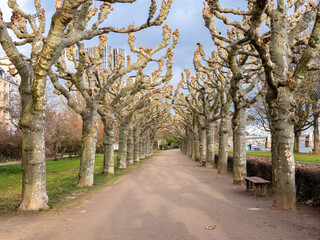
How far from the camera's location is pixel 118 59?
18.3m

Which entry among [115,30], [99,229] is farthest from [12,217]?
[115,30]

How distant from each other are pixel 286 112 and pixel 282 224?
3.04m

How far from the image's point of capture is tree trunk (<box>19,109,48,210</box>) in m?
7.61

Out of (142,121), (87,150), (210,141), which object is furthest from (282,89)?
(142,121)

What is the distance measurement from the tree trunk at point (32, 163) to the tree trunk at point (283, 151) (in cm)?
651

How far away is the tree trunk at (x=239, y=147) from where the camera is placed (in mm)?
12406

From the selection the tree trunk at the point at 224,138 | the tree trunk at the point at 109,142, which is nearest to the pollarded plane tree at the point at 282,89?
the tree trunk at the point at 224,138

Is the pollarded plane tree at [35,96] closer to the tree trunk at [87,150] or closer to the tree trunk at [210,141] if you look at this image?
the tree trunk at [87,150]

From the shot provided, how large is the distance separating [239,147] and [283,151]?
489 centimetres

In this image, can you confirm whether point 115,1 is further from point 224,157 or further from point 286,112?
point 224,157

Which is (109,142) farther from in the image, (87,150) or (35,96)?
Answer: (35,96)

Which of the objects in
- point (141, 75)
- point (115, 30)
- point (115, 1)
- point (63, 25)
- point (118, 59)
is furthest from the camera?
point (118, 59)

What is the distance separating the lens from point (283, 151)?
7539 millimetres

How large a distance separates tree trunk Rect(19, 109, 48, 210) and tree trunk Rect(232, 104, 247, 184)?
818cm
